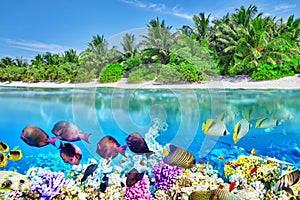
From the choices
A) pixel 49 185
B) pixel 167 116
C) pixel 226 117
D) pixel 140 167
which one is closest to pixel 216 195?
pixel 140 167

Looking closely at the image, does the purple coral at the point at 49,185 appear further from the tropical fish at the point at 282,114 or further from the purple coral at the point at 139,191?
the tropical fish at the point at 282,114

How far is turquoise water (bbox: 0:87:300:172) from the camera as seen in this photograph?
2588 millimetres

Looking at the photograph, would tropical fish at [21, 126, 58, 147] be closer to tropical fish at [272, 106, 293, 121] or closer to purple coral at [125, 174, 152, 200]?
purple coral at [125, 174, 152, 200]

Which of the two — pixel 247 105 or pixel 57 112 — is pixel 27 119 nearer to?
pixel 57 112

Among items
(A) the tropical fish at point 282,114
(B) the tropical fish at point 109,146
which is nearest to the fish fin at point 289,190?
(B) the tropical fish at point 109,146

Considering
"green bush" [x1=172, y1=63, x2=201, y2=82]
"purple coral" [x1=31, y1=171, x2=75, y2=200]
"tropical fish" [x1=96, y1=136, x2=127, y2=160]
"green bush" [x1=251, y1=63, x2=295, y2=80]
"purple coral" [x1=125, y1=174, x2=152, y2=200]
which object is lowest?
"purple coral" [x1=125, y1=174, x2=152, y2=200]

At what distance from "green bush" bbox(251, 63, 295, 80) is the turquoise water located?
5.01 ft

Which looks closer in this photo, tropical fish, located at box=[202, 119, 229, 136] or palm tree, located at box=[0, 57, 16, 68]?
tropical fish, located at box=[202, 119, 229, 136]

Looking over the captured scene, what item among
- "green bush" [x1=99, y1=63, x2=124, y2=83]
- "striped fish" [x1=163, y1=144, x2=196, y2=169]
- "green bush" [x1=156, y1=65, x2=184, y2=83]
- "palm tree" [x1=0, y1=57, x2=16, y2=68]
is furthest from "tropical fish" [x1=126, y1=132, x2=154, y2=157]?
"palm tree" [x1=0, y1=57, x2=16, y2=68]

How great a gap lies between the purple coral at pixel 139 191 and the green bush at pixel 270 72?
14449 mm

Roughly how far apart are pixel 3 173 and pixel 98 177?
1008mm

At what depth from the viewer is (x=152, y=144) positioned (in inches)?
115

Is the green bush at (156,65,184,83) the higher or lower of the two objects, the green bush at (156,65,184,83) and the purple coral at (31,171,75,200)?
the higher

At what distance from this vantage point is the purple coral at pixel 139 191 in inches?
84.5
